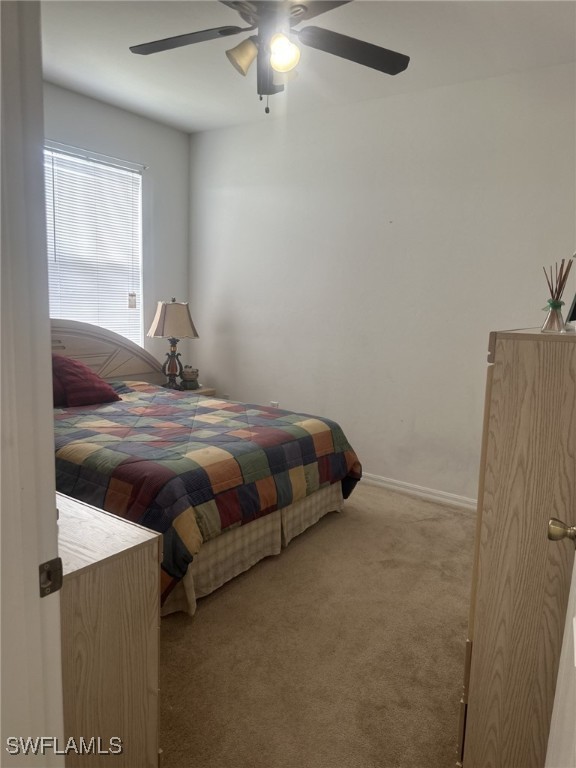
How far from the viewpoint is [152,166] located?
438 cm

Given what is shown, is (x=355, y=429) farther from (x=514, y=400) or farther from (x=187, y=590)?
(x=514, y=400)

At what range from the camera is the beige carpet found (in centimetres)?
159

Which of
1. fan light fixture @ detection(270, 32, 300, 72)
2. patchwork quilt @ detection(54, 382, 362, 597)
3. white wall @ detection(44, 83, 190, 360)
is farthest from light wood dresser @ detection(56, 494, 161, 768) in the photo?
white wall @ detection(44, 83, 190, 360)

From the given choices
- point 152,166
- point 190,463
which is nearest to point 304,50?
point 152,166

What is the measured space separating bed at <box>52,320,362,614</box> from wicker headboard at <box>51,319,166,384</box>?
0.28ft

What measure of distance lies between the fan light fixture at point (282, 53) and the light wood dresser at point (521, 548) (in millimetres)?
1594

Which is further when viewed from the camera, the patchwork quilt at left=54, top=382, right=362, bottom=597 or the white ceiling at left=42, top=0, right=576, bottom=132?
the white ceiling at left=42, top=0, right=576, bottom=132

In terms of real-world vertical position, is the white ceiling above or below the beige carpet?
above

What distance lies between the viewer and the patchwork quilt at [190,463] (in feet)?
7.00

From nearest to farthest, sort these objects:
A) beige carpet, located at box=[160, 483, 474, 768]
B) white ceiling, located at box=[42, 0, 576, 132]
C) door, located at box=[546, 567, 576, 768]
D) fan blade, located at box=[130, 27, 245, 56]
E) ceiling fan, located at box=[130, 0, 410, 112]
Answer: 1. door, located at box=[546, 567, 576, 768]
2. beige carpet, located at box=[160, 483, 474, 768]
3. ceiling fan, located at box=[130, 0, 410, 112]
4. fan blade, located at box=[130, 27, 245, 56]
5. white ceiling, located at box=[42, 0, 576, 132]

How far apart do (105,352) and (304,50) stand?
250 cm

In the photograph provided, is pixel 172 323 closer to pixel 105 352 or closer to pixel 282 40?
pixel 105 352

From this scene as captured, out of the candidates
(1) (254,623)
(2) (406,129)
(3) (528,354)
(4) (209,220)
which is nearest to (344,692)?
(1) (254,623)

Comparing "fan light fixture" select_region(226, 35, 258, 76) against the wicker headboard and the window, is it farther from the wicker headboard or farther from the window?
the wicker headboard
